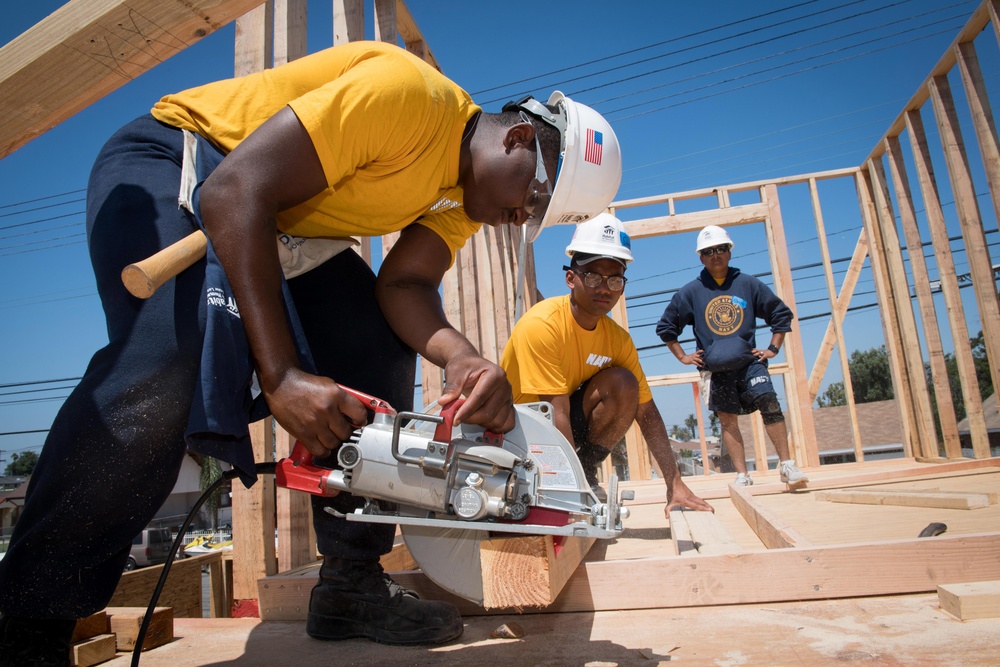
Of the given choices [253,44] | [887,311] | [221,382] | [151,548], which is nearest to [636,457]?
[887,311]

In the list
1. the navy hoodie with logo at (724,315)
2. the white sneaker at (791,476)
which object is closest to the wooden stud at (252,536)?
the white sneaker at (791,476)

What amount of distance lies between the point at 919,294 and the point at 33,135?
23.3 feet

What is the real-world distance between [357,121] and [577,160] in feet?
2.00

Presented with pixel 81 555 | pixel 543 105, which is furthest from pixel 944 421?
pixel 81 555

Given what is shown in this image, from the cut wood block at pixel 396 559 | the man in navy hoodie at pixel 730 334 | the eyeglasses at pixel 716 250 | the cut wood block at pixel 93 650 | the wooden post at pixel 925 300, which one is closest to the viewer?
the cut wood block at pixel 93 650

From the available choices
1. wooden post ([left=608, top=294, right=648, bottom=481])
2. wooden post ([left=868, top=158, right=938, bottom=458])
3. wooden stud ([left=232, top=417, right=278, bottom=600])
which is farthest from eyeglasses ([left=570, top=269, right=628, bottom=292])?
wooden post ([left=868, top=158, right=938, bottom=458])

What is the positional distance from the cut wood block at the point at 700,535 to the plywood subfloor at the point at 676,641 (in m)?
0.38

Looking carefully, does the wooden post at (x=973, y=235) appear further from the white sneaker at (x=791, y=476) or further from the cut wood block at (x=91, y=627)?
the cut wood block at (x=91, y=627)

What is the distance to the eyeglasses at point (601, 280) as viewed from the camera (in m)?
2.83

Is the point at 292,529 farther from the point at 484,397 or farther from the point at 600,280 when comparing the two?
the point at 600,280

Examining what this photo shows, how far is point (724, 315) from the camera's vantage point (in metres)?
5.00

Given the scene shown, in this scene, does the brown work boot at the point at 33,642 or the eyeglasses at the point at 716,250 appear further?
the eyeglasses at the point at 716,250

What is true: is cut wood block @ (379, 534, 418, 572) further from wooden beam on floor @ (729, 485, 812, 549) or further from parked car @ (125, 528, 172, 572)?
parked car @ (125, 528, 172, 572)

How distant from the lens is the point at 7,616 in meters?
1.08
